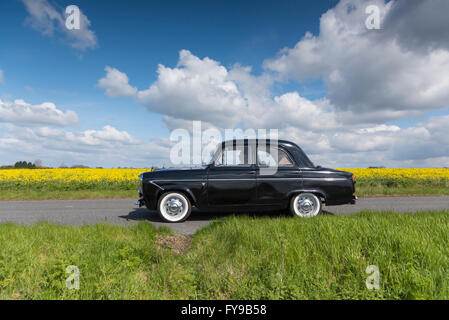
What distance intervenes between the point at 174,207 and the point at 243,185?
1.73 m

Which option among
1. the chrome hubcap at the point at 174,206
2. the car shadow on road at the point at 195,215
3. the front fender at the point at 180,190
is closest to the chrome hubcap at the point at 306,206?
the car shadow on road at the point at 195,215

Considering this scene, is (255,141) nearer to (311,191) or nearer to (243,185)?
(243,185)

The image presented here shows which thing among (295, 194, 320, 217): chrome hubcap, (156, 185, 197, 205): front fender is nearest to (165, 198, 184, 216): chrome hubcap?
(156, 185, 197, 205): front fender

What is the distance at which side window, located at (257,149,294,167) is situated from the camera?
5.96 metres

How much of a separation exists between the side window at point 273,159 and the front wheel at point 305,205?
818mm

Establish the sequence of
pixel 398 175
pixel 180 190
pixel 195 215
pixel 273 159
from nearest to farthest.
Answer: pixel 180 190, pixel 273 159, pixel 195 215, pixel 398 175

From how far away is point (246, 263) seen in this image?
9.25 feet

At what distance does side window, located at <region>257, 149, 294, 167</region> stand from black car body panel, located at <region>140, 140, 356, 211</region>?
96 millimetres

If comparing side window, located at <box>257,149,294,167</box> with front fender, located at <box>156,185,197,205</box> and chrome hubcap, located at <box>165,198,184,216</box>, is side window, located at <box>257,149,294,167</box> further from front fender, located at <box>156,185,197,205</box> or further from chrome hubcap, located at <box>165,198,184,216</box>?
chrome hubcap, located at <box>165,198,184,216</box>

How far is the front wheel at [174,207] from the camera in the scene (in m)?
5.90

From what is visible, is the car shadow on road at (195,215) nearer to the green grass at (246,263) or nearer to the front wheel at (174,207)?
the front wheel at (174,207)

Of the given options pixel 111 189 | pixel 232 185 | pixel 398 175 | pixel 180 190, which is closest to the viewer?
pixel 232 185

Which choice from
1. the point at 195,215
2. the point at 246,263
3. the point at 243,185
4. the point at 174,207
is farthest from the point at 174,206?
the point at 246,263
